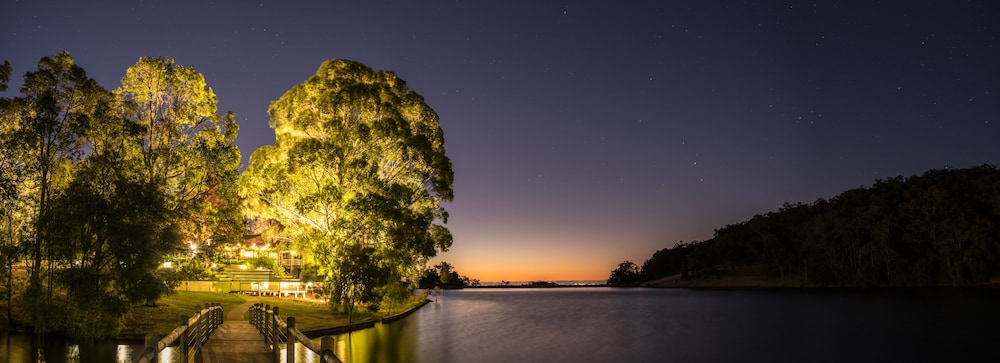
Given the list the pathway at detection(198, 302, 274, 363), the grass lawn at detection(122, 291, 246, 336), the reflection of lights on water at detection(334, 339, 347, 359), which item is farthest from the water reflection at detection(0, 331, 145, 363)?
the reflection of lights on water at detection(334, 339, 347, 359)

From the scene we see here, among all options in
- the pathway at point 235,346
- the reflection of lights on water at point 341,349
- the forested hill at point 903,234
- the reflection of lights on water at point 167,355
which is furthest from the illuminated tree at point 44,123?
the forested hill at point 903,234

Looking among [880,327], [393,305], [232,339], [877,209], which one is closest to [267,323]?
[232,339]

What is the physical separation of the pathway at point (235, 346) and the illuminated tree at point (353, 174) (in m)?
5.83

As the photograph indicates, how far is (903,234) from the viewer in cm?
9169

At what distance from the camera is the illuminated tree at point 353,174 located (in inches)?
1133

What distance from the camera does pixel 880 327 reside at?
37281 millimetres

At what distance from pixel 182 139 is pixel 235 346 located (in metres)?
12.7

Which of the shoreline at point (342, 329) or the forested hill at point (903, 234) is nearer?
the shoreline at point (342, 329)

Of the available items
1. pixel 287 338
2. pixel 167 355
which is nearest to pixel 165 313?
pixel 287 338

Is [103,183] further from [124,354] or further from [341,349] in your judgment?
[341,349]

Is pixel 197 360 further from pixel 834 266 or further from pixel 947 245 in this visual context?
pixel 834 266

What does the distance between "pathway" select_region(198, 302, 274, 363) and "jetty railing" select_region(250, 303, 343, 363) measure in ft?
1.10

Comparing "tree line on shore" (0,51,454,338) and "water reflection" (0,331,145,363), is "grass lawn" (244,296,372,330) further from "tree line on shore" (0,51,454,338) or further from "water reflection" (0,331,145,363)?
"water reflection" (0,331,145,363)

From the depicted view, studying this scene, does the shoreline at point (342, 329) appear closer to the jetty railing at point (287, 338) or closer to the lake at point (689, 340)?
the lake at point (689, 340)
